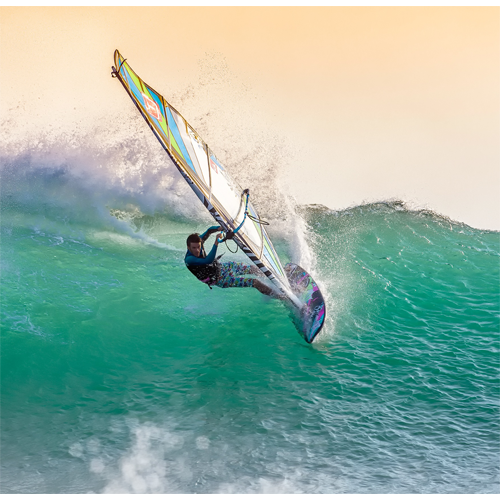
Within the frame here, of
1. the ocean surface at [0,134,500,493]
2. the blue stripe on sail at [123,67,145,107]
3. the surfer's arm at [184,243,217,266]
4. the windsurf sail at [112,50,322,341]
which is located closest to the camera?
the ocean surface at [0,134,500,493]

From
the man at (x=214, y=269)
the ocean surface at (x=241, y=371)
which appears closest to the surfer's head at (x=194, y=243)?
the man at (x=214, y=269)

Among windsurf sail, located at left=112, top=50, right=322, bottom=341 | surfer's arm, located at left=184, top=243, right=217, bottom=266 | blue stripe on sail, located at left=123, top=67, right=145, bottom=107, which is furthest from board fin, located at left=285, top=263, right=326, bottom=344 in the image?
blue stripe on sail, located at left=123, top=67, right=145, bottom=107

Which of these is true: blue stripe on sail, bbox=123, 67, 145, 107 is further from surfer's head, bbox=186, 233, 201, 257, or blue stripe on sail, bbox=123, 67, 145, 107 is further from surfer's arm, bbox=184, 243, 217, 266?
surfer's arm, bbox=184, 243, 217, 266

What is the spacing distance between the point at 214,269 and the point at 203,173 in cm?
113

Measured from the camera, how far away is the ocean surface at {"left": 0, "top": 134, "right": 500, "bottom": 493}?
3307 millimetres

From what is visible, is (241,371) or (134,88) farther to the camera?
(241,371)

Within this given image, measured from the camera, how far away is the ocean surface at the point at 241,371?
3.31 metres

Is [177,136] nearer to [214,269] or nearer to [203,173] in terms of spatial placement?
[203,173]

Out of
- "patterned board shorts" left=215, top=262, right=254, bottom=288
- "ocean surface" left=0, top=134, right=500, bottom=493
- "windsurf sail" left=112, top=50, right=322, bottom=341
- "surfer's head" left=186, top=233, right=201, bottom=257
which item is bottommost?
"ocean surface" left=0, top=134, right=500, bottom=493

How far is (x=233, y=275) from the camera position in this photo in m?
4.98

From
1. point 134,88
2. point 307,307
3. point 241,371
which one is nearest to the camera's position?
point 134,88

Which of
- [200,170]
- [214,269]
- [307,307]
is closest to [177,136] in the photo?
[200,170]

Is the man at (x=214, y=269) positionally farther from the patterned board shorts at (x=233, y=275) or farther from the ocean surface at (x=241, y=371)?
the ocean surface at (x=241, y=371)

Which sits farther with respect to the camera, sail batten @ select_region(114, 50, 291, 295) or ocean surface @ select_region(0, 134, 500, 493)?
sail batten @ select_region(114, 50, 291, 295)
